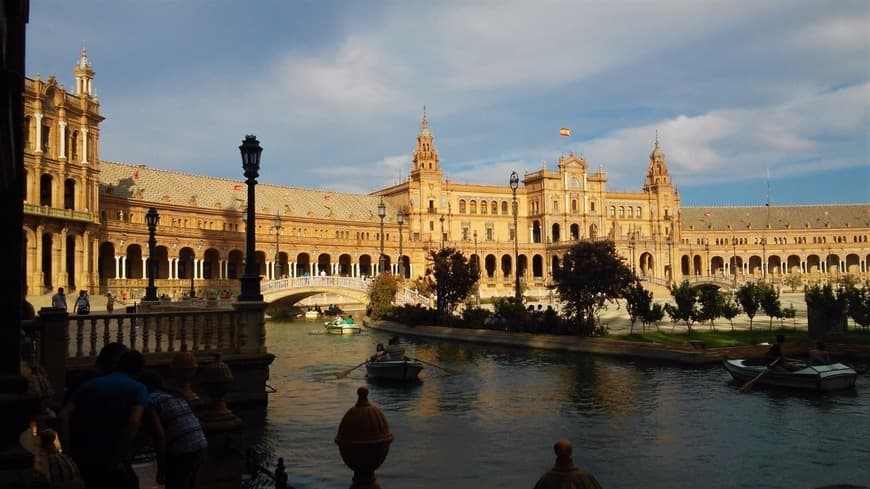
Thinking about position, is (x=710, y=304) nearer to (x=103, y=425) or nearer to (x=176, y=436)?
(x=176, y=436)

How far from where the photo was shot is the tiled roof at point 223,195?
75.8m

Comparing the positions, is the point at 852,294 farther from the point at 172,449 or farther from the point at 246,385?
the point at 172,449

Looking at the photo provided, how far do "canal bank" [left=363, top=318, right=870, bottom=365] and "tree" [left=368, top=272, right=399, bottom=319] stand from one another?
13.7m

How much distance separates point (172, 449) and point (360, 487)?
2.18 m

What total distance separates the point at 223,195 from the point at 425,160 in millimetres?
30967

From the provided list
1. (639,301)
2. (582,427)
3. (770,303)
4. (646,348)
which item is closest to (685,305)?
(639,301)

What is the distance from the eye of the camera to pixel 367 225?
317 feet

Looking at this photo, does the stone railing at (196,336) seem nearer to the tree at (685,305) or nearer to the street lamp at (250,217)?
the street lamp at (250,217)

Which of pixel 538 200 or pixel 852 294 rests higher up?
pixel 538 200

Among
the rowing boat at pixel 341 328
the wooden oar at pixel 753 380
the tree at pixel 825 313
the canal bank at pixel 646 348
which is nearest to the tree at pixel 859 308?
the tree at pixel 825 313

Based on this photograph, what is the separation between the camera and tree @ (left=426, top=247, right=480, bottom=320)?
4084 centimetres

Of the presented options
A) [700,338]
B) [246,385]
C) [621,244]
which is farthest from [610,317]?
[621,244]

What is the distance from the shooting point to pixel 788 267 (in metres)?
127

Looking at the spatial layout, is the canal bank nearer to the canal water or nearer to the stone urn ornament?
the canal water
